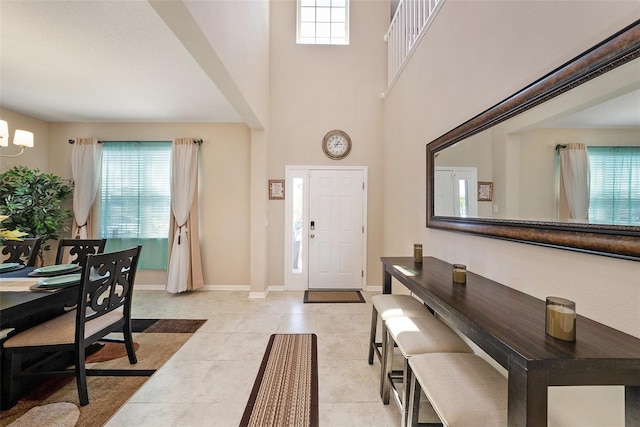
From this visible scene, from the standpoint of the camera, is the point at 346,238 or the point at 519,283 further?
the point at 346,238

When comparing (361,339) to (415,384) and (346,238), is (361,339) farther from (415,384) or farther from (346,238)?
(346,238)

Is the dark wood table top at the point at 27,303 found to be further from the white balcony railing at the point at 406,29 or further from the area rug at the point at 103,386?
the white balcony railing at the point at 406,29

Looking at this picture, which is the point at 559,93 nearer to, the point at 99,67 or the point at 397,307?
the point at 397,307

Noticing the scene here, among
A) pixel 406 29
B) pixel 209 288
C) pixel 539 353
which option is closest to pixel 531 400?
pixel 539 353

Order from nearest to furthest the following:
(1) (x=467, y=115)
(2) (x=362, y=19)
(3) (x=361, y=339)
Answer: (1) (x=467, y=115) < (3) (x=361, y=339) < (2) (x=362, y=19)

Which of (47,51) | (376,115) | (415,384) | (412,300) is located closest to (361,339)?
(412,300)

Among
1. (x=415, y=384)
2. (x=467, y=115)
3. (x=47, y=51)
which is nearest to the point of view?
(x=415, y=384)

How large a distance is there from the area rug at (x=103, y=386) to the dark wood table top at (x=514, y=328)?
7.21 ft

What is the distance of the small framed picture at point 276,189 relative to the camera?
4060 mm

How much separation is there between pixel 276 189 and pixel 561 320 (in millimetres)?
3653

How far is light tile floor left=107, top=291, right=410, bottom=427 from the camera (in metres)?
1.64

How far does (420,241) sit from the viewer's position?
257 cm

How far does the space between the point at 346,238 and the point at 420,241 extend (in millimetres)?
1657

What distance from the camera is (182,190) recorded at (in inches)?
154
